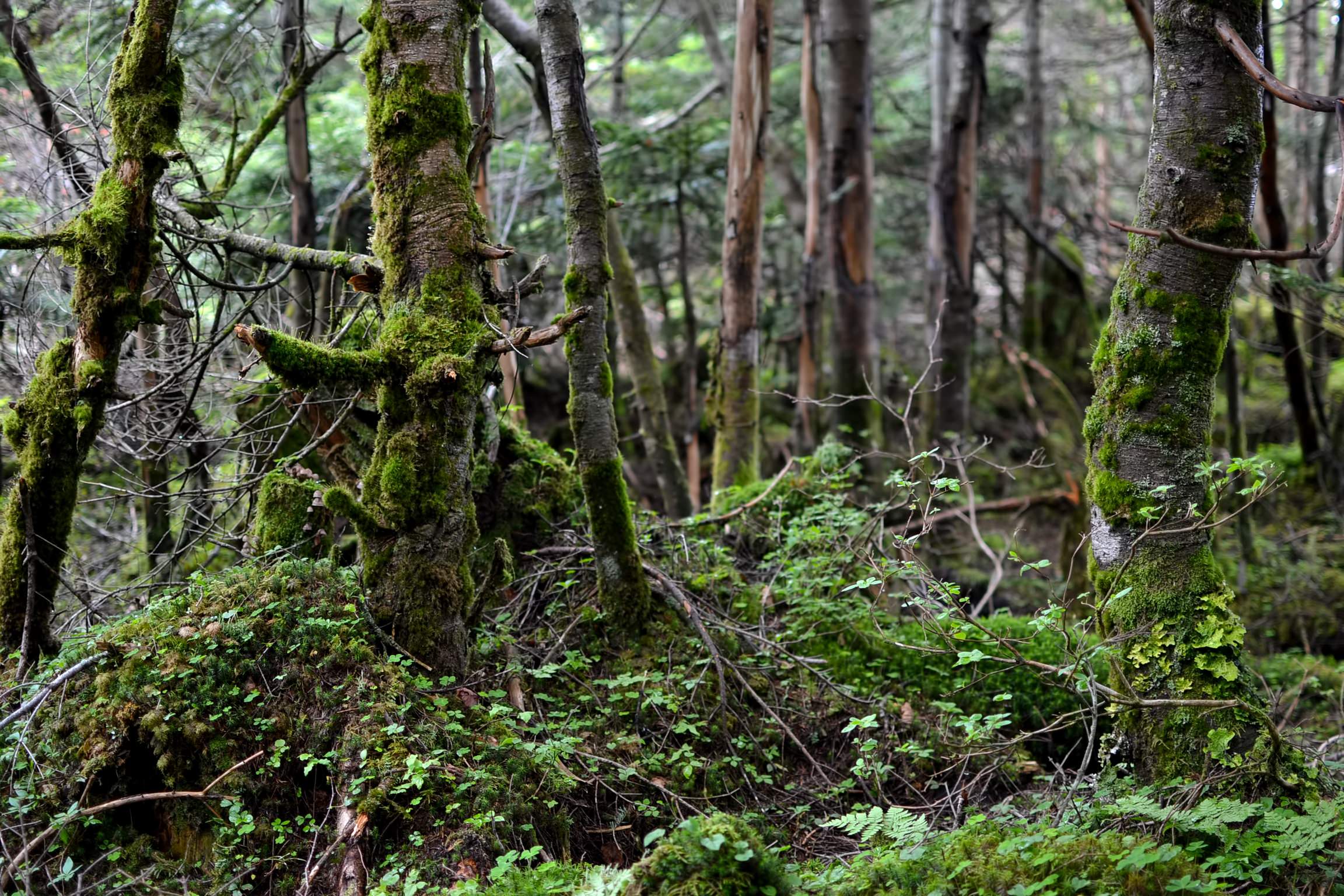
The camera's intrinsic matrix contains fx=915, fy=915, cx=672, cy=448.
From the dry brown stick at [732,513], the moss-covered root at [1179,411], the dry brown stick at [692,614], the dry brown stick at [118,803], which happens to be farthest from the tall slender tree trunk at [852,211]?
the dry brown stick at [118,803]

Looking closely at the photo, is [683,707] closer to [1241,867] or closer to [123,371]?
[1241,867]

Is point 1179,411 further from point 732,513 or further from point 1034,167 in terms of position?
point 1034,167

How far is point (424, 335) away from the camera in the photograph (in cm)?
422

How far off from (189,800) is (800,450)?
253 inches

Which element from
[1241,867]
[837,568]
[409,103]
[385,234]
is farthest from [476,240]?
[1241,867]

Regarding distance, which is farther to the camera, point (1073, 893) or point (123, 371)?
point (123, 371)

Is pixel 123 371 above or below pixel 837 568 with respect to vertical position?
above

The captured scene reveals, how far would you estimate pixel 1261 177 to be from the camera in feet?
23.0

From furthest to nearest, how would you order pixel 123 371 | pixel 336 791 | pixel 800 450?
pixel 800 450 → pixel 123 371 → pixel 336 791

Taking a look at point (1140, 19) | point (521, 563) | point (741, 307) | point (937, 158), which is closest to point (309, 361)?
point (521, 563)

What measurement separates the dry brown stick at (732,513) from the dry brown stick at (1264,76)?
3643 mm

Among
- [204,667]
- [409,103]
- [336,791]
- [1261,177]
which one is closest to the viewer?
[336,791]

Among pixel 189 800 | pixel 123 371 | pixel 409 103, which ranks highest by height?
pixel 409 103

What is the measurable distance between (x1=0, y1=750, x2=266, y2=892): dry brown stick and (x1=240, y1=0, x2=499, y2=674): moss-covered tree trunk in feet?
2.90
